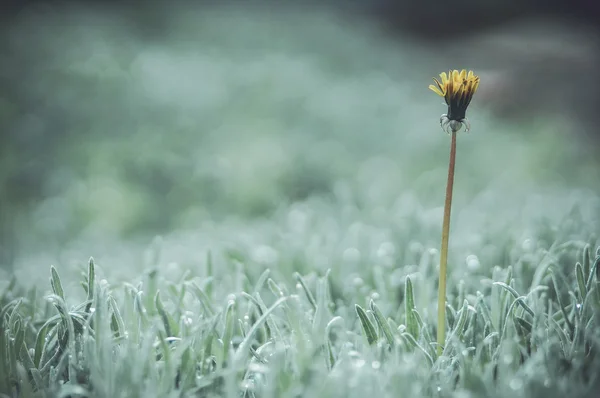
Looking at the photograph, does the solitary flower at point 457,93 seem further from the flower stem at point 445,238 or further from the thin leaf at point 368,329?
the thin leaf at point 368,329

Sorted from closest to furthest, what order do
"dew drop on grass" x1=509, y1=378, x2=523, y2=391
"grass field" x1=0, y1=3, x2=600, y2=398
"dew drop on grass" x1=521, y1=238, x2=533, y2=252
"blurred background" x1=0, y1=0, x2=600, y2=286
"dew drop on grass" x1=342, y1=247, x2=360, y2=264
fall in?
"dew drop on grass" x1=509, y1=378, x2=523, y2=391
"grass field" x1=0, y1=3, x2=600, y2=398
"dew drop on grass" x1=521, y1=238, x2=533, y2=252
"dew drop on grass" x1=342, y1=247, x2=360, y2=264
"blurred background" x1=0, y1=0, x2=600, y2=286

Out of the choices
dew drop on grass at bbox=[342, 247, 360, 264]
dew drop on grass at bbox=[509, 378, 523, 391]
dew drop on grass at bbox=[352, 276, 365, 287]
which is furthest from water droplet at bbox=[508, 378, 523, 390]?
dew drop on grass at bbox=[342, 247, 360, 264]

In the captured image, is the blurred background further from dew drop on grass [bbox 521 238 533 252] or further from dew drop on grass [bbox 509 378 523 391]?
dew drop on grass [bbox 509 378 523 391]

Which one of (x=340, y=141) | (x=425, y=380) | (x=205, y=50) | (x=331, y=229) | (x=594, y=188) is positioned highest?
(x=205, y=50)

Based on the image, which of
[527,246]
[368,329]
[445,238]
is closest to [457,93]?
[445,238]

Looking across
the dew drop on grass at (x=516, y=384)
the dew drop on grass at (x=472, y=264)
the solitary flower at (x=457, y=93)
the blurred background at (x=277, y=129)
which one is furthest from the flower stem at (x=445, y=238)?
the blurred background at (x=277, y=129)

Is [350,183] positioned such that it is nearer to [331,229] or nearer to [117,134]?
[331,229]

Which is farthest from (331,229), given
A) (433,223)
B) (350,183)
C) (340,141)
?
(340,141)

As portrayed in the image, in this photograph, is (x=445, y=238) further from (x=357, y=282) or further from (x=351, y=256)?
(x=351, y=256)
